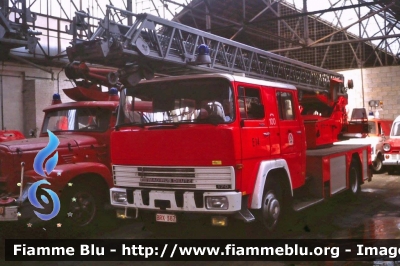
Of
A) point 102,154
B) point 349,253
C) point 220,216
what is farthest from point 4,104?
point 349,253

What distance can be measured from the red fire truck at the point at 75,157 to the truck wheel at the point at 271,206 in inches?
102

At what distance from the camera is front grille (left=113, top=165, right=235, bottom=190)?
209 inches

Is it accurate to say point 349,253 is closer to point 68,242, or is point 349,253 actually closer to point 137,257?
point 137,257

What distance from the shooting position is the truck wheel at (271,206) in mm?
5855

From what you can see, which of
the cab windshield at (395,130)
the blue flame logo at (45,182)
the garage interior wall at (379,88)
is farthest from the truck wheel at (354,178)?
the garage interior wall at (379,88)

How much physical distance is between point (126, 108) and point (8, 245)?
255 centimetres

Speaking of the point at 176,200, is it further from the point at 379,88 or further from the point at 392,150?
the point at 379,88

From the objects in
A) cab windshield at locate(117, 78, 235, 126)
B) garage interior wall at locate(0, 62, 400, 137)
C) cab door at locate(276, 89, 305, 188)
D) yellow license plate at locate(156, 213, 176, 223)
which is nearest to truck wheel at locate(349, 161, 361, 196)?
cab door at locate(276, 89, 305, 188)

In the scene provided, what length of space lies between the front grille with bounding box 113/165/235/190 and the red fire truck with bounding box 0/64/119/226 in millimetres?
939

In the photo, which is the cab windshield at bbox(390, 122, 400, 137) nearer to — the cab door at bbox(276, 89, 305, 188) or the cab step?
the cab step

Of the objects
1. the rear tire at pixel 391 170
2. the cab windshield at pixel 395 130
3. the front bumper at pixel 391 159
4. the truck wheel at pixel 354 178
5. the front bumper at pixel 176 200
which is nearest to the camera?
the front bumper at pixel 176 200

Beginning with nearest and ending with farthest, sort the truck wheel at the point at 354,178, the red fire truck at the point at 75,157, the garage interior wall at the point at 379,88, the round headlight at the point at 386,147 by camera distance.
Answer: the red fire truck at the point at 75,157 → the truck wheel at the point at 354,178 → the round headlight at the point at 386,147 → the garage interior wall at the point at 379,88

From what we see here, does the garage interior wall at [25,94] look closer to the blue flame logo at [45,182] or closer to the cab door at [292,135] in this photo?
the blue flame logo at [45,182]

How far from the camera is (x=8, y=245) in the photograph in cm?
625
